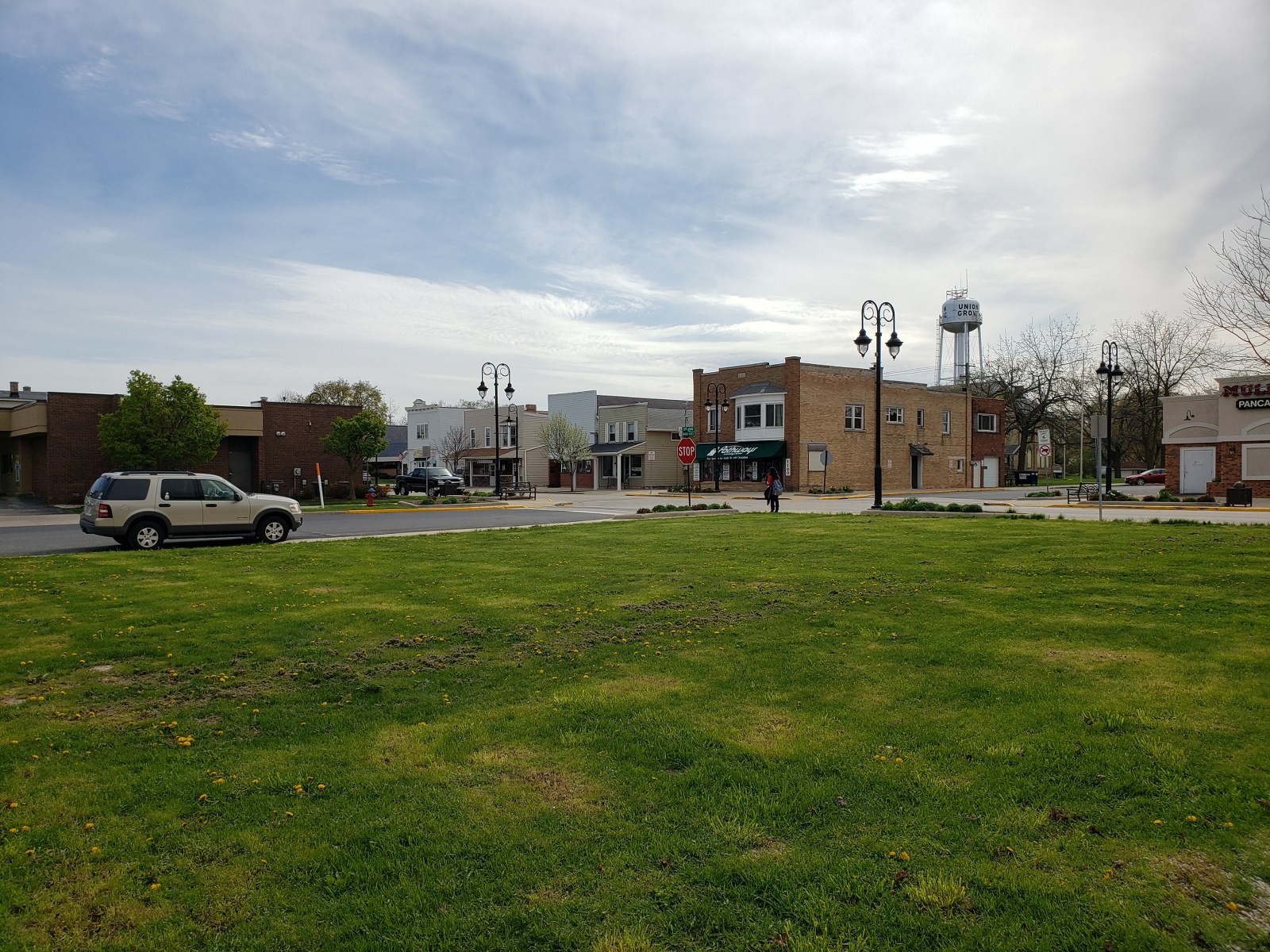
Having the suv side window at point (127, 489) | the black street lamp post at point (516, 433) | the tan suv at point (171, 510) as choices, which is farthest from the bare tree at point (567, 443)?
the suv side window at point (127, 489)

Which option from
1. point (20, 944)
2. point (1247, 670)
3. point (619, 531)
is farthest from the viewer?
point (619, 531)

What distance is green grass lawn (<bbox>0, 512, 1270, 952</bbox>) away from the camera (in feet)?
11.5

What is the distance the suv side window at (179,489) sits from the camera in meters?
19.2

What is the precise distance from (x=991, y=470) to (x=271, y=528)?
6127 centimetres

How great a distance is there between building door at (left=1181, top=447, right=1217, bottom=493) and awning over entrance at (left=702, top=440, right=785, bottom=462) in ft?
73.5

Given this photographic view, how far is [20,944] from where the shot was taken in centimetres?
330

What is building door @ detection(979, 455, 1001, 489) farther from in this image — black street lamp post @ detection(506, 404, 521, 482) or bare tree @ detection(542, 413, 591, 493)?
black street lamp post @ detection(506, 404, 521, 482)

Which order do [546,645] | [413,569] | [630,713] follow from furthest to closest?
[413,569] < [546,645] < [630,713]

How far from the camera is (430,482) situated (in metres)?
53.4

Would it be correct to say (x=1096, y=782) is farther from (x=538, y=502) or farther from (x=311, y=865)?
(x=538, y=502)

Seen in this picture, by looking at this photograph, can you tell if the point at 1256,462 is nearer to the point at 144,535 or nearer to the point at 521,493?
the point at 521,493

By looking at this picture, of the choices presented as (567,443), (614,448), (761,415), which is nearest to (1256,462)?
(761,415)

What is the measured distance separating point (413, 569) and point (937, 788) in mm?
10689

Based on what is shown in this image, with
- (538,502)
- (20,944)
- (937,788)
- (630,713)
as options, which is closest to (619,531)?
(630,713)
